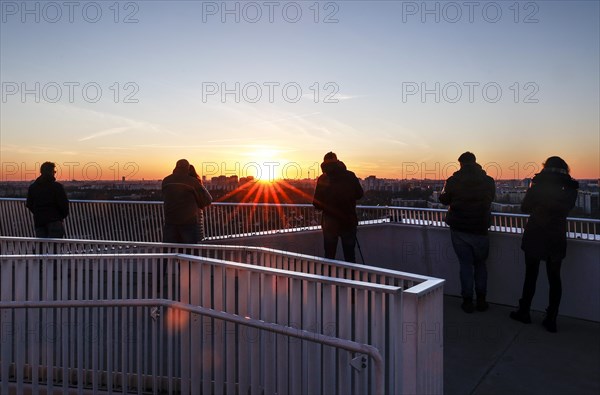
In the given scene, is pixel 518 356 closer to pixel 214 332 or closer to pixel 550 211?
pixel 550 211

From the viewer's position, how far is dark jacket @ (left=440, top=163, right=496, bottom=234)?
574 centimetres

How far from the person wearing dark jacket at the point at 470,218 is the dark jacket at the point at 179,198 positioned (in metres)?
3.35

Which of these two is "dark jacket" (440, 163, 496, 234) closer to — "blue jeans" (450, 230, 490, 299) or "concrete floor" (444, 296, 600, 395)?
"blue jeans" (450, 230, 490, 299)

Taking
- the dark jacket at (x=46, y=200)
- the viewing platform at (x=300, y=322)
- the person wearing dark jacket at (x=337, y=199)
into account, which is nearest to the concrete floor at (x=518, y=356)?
the viewing platform at (x=300, y=322)

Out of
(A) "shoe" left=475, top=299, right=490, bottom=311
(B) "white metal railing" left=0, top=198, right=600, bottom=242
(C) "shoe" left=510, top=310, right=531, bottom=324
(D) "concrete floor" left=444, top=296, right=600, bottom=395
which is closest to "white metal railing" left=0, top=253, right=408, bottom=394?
(D) "concrete floor" left=444, top=296, right=600, bottom=395

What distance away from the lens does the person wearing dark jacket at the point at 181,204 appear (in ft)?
21.9

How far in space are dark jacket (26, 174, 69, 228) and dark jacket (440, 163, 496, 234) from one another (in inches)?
219

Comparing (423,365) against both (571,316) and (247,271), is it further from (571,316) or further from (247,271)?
(571,316)

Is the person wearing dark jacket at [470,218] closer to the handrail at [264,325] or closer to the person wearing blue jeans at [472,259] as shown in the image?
the person wearing blue jeans at [472,259]

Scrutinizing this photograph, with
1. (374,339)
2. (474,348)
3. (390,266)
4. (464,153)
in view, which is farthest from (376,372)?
(390,266)

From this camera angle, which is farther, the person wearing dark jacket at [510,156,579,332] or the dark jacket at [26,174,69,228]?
the dark jacket at [26,174,69,228]

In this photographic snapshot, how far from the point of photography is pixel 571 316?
18.3 ft

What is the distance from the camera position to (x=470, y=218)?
19.0 feet

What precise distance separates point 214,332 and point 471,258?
12.6 ft
